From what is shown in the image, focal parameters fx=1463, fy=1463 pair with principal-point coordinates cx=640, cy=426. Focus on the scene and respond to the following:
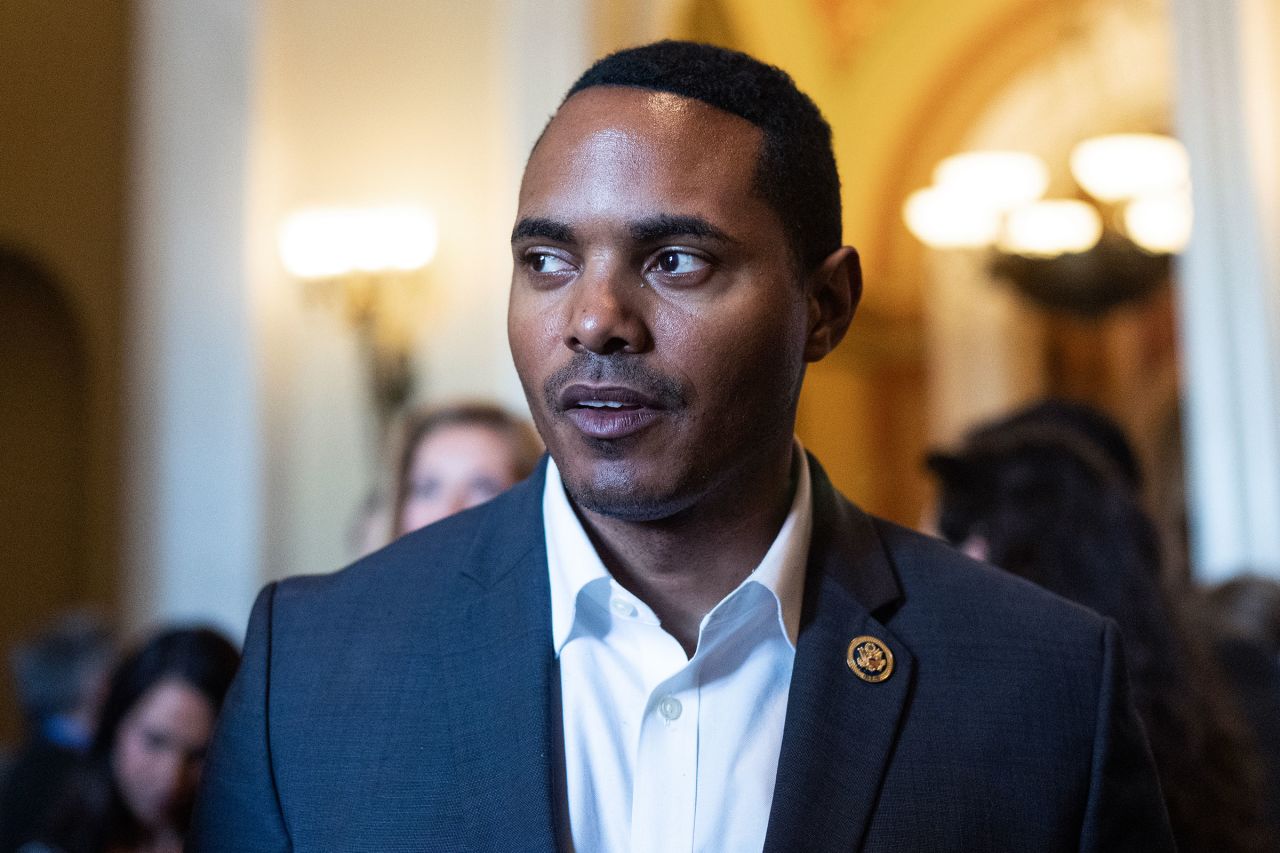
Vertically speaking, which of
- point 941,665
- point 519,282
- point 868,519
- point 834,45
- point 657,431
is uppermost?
point 834,45

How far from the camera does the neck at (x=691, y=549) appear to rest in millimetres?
1665

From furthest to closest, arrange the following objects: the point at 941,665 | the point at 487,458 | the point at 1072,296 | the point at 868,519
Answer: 1. the point at 1072,296
2. the point at 487,458
3. the point at 868,519
4. the point at 941,665

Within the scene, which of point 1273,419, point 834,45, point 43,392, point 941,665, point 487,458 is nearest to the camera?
point 941,665

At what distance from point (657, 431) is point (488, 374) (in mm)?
5078

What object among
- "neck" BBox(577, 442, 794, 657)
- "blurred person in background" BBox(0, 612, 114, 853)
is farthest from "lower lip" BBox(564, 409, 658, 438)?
"blurred person in background" BBox(0, 612, 114, 853)

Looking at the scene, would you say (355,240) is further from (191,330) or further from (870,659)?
(870,659)

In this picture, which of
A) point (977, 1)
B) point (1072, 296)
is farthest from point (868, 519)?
point (977, 1)

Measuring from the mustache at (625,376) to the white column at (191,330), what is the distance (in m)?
5.41

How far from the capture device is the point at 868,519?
1.92 meters

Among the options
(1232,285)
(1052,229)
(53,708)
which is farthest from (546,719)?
(1052,229)

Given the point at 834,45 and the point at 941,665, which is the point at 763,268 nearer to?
the point at 941,665

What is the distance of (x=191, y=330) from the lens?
6.89 metres

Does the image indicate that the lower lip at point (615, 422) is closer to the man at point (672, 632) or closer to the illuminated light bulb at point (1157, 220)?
the man at point (672, 632)

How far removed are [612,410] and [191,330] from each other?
18.9 feet
